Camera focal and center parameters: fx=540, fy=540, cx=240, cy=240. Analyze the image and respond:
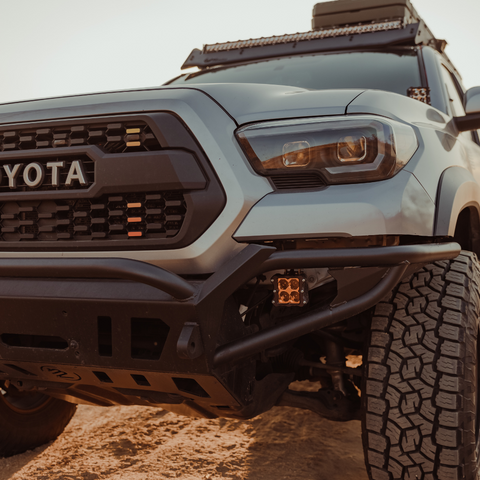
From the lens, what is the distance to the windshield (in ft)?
9.78

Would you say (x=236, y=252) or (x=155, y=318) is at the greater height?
(x=236, y=252)

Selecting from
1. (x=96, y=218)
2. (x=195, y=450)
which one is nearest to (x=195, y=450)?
(x=195, y=450)

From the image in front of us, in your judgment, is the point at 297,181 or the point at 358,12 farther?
the point at 358,12

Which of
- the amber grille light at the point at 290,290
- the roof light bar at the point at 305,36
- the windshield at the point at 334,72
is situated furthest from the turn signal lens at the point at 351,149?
the roof light bar at the point at 305,36

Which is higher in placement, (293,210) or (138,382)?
(293,210)

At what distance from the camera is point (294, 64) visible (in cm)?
352

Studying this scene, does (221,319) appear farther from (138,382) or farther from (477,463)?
(477,463)

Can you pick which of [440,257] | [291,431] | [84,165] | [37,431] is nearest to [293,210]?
[440,257]

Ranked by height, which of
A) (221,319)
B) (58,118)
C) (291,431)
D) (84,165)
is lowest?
(291,431)

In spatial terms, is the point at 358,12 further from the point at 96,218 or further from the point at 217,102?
the point at 96,218

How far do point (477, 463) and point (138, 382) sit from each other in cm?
126

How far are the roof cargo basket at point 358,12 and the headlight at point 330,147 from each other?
10.4ft

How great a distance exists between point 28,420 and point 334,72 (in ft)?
8.88

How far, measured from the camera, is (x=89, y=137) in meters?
1.88
